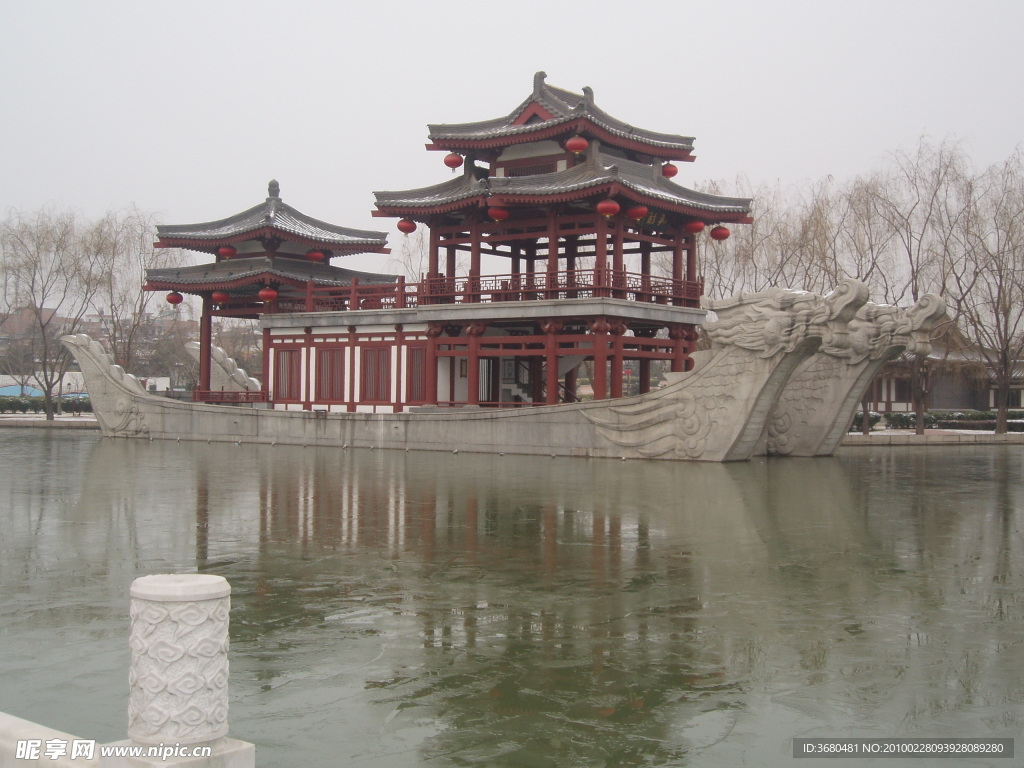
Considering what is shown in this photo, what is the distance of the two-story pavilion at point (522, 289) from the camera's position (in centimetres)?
2364

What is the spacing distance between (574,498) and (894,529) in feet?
14.6

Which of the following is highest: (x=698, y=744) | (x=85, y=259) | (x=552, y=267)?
(x=85, y=259)

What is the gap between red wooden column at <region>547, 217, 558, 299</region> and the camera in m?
23.8

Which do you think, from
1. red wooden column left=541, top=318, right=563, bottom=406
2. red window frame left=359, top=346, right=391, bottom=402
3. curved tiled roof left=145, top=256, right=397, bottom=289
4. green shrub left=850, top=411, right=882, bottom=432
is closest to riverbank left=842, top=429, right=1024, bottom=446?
green shrub left=850, top=411, right=882, bottom=432

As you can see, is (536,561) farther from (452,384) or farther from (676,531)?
(452,384)

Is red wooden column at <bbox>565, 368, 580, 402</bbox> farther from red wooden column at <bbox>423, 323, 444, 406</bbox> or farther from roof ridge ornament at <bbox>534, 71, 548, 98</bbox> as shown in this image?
roof ridge ornament at <bbox>534, 71, 548, 98</bbox>

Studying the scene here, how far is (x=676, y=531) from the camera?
10.9 metres

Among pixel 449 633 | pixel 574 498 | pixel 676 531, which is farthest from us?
pixel 574 498

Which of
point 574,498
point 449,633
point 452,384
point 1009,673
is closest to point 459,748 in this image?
point 449,633

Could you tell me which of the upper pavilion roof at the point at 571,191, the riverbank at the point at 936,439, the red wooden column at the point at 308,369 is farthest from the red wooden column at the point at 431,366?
the riverbank at the point at 936,439

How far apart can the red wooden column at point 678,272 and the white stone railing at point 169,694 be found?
Result: 72.6 ft

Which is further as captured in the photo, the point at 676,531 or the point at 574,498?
the point at 574,498

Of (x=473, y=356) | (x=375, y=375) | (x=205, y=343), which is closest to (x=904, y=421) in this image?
(x=473, y=356)
